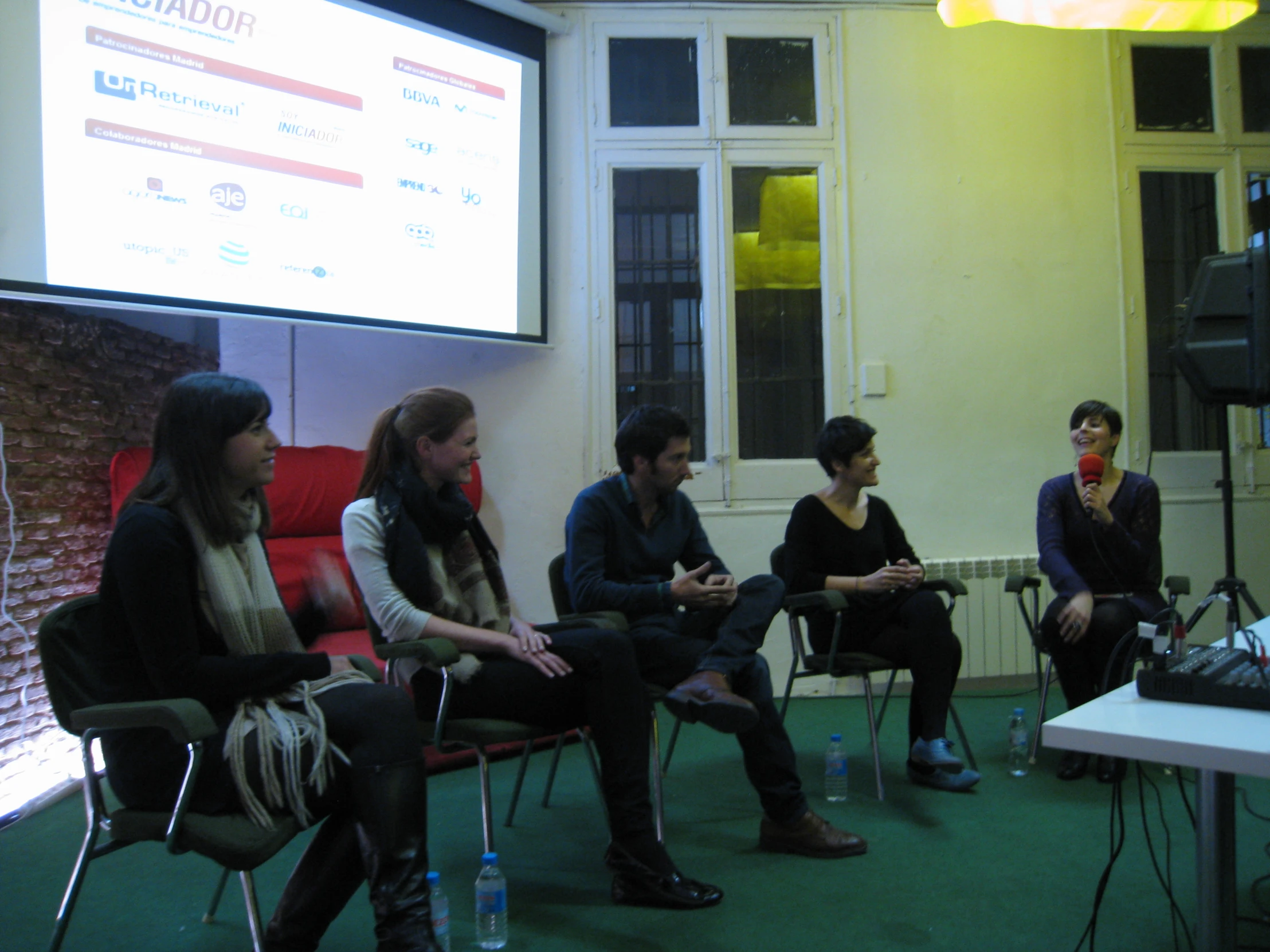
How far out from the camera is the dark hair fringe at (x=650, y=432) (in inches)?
100

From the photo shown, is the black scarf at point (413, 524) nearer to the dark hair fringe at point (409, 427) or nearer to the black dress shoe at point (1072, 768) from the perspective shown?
the dark hair fringe at point (409, 427)

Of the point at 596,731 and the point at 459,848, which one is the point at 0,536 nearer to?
the point at 459,848

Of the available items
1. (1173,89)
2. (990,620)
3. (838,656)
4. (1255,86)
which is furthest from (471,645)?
(1255,86)

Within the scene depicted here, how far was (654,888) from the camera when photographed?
202 centimetres

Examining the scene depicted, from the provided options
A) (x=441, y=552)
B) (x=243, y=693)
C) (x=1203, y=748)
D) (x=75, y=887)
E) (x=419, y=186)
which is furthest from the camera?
(x=419, y=186)

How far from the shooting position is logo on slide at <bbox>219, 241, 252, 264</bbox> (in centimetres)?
323

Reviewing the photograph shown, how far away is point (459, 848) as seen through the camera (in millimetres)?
2461

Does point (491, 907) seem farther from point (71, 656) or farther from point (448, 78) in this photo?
point (448, 78)

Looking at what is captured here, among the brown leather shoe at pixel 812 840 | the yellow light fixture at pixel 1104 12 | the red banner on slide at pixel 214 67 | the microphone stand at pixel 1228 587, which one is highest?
the red banner on slide at pixel 214 67

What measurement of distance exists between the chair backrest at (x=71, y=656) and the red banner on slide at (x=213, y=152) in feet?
6.57

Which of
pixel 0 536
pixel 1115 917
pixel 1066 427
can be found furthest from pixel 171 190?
pixel 1066 427

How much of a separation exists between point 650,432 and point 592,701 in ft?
2.55

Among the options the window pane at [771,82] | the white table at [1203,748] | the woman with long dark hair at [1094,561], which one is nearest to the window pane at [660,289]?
the window pane at [771,82]

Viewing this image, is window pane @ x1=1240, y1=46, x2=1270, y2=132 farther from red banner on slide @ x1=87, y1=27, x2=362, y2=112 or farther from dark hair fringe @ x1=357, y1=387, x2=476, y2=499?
dark hair fringe @ x1=357, y1=387, x2=476, y2=499
